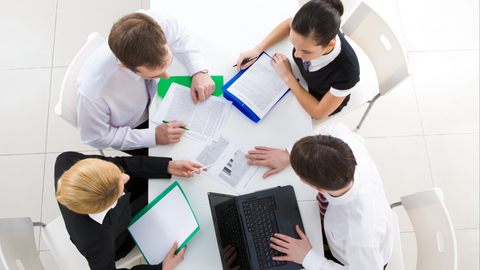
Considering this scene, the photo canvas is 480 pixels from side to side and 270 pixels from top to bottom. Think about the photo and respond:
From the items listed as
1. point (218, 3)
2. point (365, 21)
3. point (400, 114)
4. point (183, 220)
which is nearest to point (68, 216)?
point (183, 220)

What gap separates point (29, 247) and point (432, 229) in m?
1.79

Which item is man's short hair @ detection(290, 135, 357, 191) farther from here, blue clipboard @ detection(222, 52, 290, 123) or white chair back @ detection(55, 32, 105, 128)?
white chair back @ detection(55, 32, 105, 128)

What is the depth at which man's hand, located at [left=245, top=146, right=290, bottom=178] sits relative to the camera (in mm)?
1258

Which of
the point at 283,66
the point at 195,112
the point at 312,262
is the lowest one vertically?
the point at 312,262

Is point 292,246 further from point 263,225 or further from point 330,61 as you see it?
point 330,61

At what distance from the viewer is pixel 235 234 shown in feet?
3.91

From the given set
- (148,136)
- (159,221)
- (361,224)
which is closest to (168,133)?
(148,136)

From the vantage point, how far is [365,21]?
154cm

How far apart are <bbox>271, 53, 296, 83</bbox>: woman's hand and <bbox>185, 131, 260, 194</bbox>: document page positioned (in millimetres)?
386

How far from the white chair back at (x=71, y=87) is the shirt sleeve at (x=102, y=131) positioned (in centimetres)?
9

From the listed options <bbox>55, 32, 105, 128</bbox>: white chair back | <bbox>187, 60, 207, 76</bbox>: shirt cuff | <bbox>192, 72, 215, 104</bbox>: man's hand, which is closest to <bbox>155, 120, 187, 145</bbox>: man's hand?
<bbox>192, 72, 215, 104</bbox>: man's hand

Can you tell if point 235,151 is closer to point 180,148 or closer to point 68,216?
point 180,148

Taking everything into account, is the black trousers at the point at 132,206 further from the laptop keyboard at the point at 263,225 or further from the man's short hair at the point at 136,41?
the man's short hair at the point at 136,41

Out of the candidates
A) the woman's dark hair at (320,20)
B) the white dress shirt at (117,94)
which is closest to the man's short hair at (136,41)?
the white dress shirt at (117,94)
